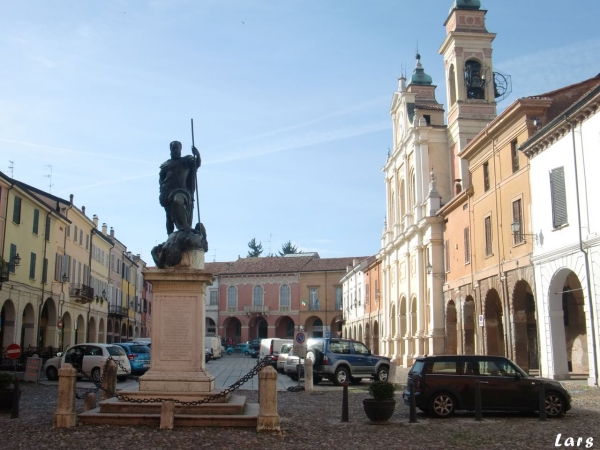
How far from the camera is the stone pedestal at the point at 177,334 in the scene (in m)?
11.3

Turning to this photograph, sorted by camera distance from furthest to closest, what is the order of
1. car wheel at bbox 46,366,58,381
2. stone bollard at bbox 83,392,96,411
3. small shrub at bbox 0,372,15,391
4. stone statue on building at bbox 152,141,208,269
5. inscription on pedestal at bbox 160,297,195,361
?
1. car wheel at bbox 46,366,58,381
2. small shrub at bbox 0,372,15,391
3. stone bollard at bbox 83,392,96,411
4. stone statue on building at bbox 152,141,208,269
5. inscription on pedestal at bbox 160,297,195,361

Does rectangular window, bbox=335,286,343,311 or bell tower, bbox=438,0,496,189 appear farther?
rectangular window, bbox=335,286,343,311

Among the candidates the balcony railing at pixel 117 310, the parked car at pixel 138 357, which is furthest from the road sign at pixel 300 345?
the balcony railing at pixel 117 310

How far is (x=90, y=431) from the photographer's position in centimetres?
1024

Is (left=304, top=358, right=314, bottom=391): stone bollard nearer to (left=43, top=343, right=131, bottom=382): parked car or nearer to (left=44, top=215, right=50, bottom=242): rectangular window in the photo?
(left=43, top=343, right=131, bottom=382): parked car

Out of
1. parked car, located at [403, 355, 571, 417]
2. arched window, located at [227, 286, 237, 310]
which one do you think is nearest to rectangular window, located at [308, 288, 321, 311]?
arched window, located at [227, 286, 237, 310]

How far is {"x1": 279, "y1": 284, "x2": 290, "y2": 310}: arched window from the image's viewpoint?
273 ft

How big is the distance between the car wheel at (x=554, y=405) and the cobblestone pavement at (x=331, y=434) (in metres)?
0.19

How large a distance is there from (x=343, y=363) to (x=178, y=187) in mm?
13042

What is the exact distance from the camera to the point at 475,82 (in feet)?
132

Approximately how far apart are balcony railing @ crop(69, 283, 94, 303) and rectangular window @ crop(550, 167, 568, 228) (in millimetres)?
33716

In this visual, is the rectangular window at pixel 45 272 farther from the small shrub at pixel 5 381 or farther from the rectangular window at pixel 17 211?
the small shrub at pixel 5 381

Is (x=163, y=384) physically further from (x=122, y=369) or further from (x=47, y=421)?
(x=122, y=369)

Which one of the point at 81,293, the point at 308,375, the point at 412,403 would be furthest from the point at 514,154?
the point at 81,293
